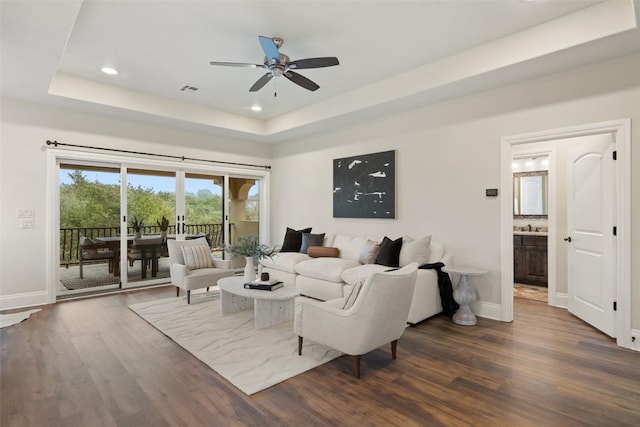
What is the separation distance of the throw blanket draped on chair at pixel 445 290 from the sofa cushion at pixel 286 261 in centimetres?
197

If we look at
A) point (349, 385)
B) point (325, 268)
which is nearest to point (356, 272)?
point (325, 268)

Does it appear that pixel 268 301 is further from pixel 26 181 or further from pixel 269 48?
pixel 26 181

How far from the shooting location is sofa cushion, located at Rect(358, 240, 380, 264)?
15.5 ft

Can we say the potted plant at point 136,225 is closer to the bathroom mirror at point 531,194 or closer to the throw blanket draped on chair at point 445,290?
the throw blanket draped on chair at point 445,290

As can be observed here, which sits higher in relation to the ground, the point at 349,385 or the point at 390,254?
the point at 390,254

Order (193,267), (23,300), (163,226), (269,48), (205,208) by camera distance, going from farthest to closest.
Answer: (205,208), (163,226), (193,267), (23,300), (269,48)

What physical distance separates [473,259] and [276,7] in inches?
142

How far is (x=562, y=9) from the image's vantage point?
2.93 m

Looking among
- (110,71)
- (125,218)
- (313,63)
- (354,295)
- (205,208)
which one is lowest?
(354,295)

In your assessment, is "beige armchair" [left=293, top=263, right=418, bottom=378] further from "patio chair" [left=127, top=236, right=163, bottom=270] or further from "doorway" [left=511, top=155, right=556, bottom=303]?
"patio chair" [left=127, top=236, right=163, bottom=270]

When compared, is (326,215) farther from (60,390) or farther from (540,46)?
(60,390)

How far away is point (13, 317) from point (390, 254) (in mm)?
4780

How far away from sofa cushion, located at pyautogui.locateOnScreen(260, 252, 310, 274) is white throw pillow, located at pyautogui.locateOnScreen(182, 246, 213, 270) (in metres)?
0.86

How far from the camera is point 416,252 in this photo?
4.30 meters
